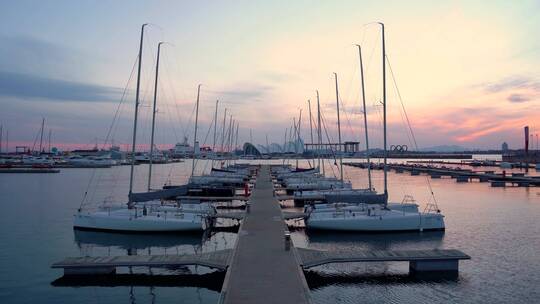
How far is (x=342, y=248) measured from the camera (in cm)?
2853

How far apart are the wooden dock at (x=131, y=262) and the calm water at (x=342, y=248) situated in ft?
3.14

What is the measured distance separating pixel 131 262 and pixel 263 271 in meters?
6.27

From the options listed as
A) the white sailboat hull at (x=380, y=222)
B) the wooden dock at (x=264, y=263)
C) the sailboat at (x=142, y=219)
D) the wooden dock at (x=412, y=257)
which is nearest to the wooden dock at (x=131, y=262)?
the wooden dock at (x=264, y=263)

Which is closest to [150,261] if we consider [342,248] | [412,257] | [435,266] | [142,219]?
[142,219]

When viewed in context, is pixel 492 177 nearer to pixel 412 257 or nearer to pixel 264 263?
pixel 412 257

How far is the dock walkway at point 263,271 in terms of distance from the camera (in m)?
15.2

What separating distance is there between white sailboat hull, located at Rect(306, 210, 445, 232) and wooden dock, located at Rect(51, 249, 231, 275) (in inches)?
477

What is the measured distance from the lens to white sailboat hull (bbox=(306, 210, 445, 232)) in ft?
103

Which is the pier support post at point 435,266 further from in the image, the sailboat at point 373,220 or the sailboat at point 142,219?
the sailboat at point 142,219

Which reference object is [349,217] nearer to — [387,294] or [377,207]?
[377,207]

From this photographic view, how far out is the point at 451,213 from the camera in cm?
4369

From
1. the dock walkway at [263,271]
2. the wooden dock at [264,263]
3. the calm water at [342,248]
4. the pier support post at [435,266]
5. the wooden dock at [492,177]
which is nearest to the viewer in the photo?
the dock walkway at [263,271]

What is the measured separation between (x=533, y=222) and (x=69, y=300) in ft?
118

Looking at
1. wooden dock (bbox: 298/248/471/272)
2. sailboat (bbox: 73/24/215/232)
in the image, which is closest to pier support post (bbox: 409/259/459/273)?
wooden dock (bbox: 298/248/471/272)
